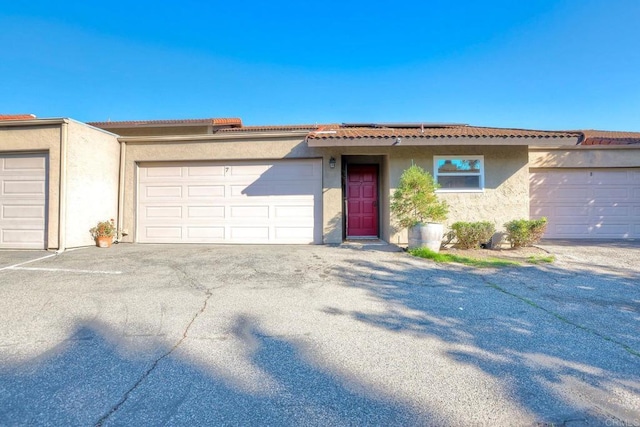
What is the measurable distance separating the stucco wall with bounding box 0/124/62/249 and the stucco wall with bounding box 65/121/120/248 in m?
0.26

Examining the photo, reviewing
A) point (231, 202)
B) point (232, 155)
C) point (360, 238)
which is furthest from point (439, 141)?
point (231, 202)

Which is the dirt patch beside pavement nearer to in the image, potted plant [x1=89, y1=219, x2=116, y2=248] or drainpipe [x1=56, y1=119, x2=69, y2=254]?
potted plant [x1=89, y1=219, x2=116, y2=248]

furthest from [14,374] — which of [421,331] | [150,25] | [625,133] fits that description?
[625,133]

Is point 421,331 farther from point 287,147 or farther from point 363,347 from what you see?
point 287,147

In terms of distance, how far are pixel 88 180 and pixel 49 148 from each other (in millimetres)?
1100

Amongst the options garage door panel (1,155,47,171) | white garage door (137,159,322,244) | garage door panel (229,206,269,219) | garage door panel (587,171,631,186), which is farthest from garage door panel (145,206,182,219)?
garage door panel (587,171,631,186)

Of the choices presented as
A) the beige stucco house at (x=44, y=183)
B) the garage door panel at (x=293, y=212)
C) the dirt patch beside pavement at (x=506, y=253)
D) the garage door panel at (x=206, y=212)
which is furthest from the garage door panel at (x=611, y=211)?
the beige stucco house at (x=44, y=183)

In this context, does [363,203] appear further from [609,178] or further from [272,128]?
[609,178]

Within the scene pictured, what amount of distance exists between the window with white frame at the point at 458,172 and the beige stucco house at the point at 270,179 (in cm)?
3

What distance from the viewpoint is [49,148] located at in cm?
795

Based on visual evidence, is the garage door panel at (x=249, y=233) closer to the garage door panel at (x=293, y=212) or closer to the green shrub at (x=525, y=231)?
the garage door panel at (x=293, y=212)

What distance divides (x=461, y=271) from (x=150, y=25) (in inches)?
492

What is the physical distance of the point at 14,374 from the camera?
2.44 meters

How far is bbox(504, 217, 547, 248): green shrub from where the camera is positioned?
8.16 meters
